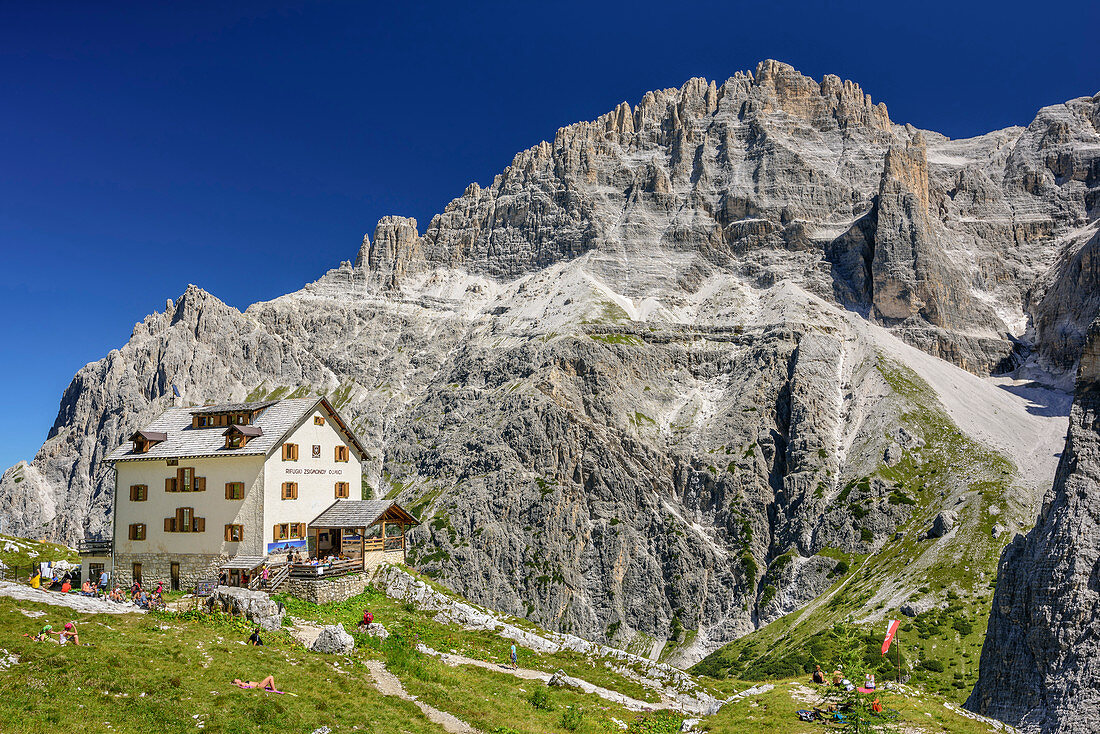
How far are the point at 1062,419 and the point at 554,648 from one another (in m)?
157

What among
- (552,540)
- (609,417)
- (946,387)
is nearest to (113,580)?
(552,540)

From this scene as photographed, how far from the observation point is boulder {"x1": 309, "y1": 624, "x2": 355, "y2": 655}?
3822 centimetres

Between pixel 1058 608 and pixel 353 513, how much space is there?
50078mm

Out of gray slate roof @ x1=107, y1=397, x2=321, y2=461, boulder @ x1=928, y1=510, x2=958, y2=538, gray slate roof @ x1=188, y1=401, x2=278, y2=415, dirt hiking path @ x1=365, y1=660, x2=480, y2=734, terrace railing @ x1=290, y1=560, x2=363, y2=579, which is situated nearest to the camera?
dirt hiking path @ x1=365, y1=660, x2=480, y2=734

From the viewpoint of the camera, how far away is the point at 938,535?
11950cm

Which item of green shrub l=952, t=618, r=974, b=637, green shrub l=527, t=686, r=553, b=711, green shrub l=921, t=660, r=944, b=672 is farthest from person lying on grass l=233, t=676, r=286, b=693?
green shrub l=952, t=618, r=974, b=637

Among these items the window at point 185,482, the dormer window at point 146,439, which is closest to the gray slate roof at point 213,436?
A: the dormer window at point 146,439

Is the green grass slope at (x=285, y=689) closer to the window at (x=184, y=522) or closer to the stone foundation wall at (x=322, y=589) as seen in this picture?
the stone foundation wall at (x=322, y=589)

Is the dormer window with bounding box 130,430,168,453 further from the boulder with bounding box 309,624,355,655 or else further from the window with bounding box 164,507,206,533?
the boulder with bounding box 309,624,355,655

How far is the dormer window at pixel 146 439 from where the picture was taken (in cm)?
6381

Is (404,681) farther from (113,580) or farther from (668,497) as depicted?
(668,497)

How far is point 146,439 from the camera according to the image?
64062mm

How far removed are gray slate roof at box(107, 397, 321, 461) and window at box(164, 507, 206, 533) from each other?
4698 mm

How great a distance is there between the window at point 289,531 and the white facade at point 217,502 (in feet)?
0.45
